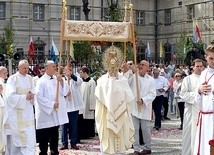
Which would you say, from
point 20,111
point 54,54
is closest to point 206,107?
point 20,111

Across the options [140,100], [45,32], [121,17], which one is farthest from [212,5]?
[140,100]

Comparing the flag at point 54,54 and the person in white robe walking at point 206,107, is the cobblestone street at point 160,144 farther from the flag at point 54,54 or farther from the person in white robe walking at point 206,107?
the flag at point 54,54

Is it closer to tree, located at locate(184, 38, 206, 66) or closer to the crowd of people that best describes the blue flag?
tree, located at locate(184, 38, 206, 66)

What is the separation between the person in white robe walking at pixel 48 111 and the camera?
1073 centimetres

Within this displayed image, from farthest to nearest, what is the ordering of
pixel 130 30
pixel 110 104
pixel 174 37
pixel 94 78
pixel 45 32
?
pixel 174 37, pixel 45 32, pixel 94 78, pixel 130 30, pixel 110 104

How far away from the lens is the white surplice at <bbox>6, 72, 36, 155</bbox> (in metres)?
10.3

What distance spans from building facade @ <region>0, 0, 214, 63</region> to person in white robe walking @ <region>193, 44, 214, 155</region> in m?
30.0

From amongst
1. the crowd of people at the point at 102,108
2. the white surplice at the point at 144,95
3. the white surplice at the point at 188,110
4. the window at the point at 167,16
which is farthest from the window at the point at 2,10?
the white surplice at the point at 188,110

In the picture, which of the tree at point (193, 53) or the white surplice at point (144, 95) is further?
the tree at point (193, 53)

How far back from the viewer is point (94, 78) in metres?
15.5

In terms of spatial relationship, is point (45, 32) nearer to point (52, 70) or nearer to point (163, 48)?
point (163, 48)

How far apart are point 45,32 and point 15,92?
33050 millimetres

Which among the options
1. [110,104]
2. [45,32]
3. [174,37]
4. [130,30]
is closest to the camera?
[110,104]

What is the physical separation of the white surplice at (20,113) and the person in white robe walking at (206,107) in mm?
4132
